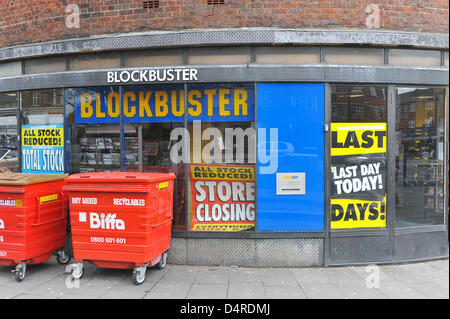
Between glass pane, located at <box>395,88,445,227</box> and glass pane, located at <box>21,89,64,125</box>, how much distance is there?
6229mm

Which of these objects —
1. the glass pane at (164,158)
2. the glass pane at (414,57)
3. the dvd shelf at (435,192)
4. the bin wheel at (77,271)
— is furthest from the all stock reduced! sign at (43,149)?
the dvd shelf at (435,192)

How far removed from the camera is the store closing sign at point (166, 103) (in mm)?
5453

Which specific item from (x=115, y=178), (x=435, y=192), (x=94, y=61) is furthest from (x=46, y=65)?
(x=435, y=192)

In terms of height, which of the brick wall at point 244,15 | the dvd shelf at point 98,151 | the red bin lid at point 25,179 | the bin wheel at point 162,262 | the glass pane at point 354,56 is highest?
the brick wall at point 244,15

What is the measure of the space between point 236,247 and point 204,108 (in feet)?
8.04

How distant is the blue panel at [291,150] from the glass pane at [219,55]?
23.4 inches

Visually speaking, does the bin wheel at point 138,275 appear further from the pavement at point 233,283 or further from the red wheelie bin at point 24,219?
the red wheelie bin at point 24,219

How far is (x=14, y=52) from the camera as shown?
6.27 meters

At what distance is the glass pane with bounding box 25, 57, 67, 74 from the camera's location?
19.9 ft

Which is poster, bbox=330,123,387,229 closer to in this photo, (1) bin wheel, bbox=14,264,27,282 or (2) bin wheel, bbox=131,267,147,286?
(2) bin wheel, bbox=131,267,147,286

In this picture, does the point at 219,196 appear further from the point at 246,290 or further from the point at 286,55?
the point at 286,55

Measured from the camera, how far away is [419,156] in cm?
573

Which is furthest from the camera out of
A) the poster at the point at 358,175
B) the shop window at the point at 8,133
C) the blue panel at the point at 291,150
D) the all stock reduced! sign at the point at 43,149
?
the shop window at the point at 8,133

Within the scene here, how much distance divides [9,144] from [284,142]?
5732 millimetres
